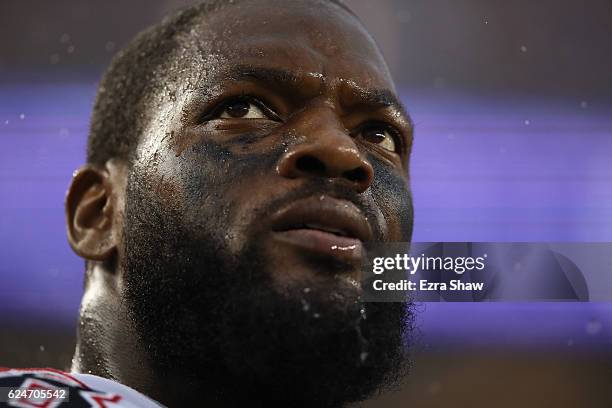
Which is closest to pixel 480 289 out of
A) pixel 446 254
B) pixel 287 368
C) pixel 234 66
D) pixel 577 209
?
pixel 446 254

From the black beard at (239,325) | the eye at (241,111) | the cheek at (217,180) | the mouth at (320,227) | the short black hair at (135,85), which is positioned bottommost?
the black beard at (239,325)

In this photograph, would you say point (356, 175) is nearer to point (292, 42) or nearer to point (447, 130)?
point (292, 42)

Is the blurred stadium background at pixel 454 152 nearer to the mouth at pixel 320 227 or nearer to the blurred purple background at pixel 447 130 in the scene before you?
the blurred purple background at pixel 447 130

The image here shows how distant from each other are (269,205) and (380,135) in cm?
47

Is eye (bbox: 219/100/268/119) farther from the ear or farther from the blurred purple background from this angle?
the blurred purple background

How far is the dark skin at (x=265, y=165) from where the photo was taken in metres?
1.25

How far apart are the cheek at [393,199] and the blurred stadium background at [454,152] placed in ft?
3.31

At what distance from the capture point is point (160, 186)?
1.40 metres

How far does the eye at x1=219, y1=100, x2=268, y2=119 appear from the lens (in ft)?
4.74

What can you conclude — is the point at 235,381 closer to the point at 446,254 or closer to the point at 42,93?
the point at 446,254

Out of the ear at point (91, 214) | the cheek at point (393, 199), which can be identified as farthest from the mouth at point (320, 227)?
the ear at point (91, 214)

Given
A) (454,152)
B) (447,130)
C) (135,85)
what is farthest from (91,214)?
→ (447,130)

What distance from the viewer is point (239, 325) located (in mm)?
1233

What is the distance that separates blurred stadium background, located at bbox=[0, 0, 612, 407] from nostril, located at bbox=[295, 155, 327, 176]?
1.32 meters
